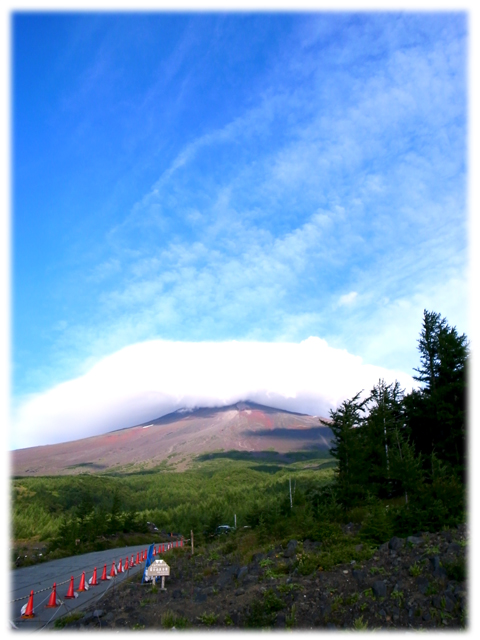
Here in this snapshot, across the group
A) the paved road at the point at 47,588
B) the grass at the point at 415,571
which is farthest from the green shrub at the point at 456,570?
the paved road at the point at 47,588

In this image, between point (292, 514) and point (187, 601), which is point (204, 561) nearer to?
point (292, 514)

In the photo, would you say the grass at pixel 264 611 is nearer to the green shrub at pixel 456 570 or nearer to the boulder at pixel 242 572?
the boulder at pixel 242 572

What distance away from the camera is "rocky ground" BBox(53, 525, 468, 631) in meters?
8.31

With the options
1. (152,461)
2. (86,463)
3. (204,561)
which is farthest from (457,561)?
(86,463)

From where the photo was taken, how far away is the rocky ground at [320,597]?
8.31m

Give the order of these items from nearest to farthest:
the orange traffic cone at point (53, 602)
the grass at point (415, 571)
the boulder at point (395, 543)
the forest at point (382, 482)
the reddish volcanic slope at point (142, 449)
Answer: the grass at point (415, 571) < the orange traffic cone at point (53, 602) < the boulder at point (395, 543) < the forest at point (382, 482) < the reddish volcanic slope at point (142, 449)

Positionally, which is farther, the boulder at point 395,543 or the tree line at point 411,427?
the tree line at point 411,427

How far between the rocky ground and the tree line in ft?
21.8

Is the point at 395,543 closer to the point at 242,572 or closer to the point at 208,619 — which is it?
the point at 242,572

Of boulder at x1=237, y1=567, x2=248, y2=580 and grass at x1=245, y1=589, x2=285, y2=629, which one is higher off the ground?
grass at x1=245, y1=589, x2=285, y2=629

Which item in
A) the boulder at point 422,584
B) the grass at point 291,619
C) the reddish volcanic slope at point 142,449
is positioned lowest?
the reddish volcanic slope at point 142,449

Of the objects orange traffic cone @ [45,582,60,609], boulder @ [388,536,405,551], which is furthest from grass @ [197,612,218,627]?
boulder @ [388,536,405,551]

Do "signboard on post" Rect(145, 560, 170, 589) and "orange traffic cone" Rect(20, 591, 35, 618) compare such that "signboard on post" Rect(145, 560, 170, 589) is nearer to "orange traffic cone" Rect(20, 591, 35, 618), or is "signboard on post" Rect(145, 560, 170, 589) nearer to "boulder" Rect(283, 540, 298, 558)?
"orange traffic cone" Rect(20, 591, 35, 618)

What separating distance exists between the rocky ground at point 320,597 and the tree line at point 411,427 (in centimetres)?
664
